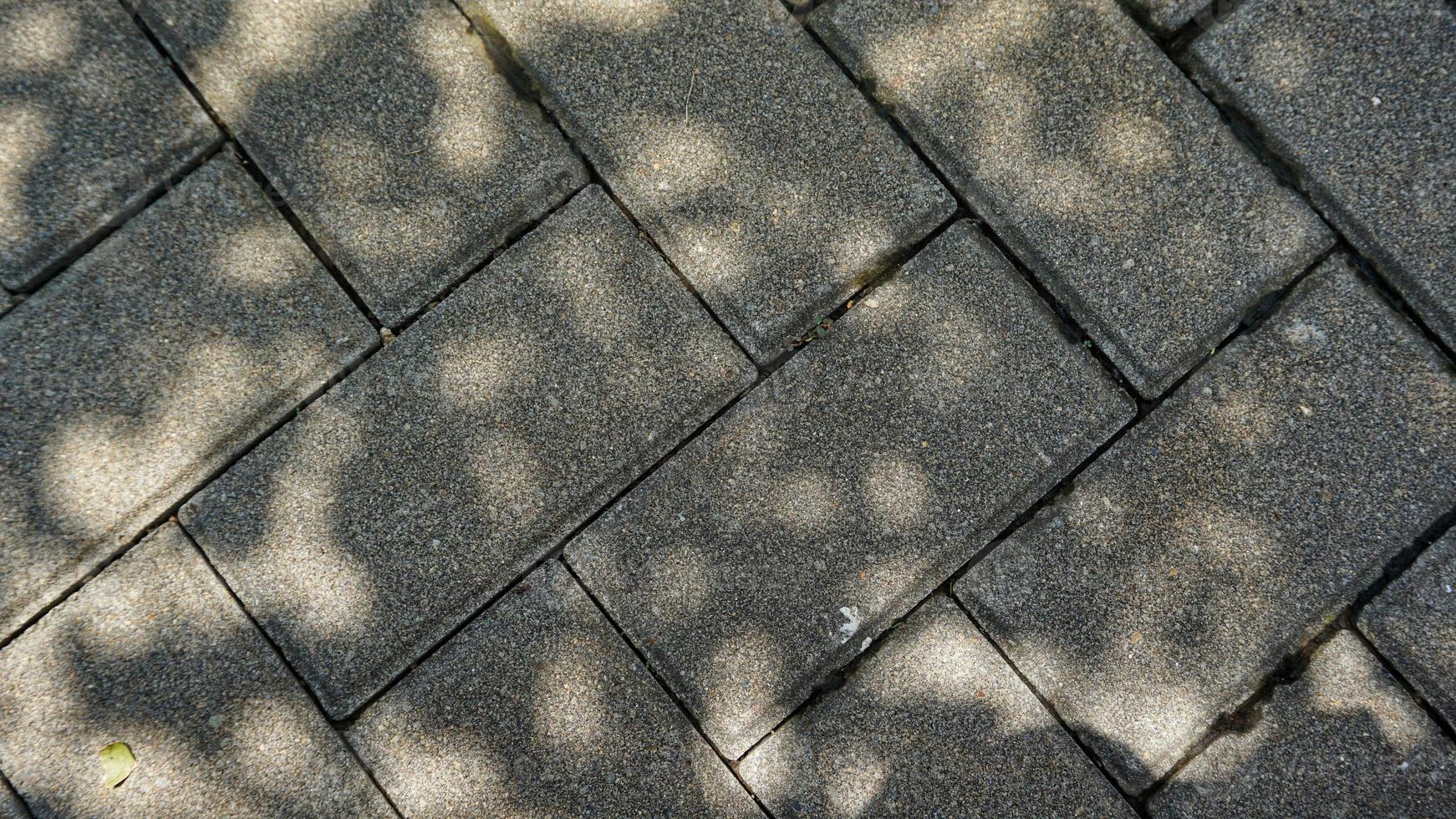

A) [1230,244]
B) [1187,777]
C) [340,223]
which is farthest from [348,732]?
[1230,244]

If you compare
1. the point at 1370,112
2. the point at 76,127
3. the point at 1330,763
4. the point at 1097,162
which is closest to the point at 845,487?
the point at 1097,162

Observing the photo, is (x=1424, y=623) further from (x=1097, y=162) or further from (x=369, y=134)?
(x=369, y=134)

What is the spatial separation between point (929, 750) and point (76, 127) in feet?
7.70

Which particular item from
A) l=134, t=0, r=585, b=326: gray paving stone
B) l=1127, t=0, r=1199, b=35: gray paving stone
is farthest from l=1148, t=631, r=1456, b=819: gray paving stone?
l=134, t=0, r=585, b=326: gray paving stone

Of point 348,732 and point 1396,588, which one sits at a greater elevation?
point 348,732

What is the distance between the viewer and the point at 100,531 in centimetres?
197

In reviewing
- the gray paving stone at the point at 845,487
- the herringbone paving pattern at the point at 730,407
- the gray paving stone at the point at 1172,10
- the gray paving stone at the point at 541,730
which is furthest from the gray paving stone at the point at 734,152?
the gray paving stone at the point at 541,730

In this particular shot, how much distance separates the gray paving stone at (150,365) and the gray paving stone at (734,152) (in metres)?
0.71

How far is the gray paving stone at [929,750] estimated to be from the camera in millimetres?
1994

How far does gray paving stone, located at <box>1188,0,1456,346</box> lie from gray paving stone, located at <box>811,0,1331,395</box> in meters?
0.10

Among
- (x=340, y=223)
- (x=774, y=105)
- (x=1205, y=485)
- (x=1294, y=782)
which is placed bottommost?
(x=1294, y=782)

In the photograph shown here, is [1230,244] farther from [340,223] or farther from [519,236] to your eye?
[340,223]

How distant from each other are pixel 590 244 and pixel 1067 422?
1.15 metres

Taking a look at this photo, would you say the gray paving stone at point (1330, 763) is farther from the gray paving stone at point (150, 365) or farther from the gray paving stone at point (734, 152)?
the gray paving stone at point (150, 365)
